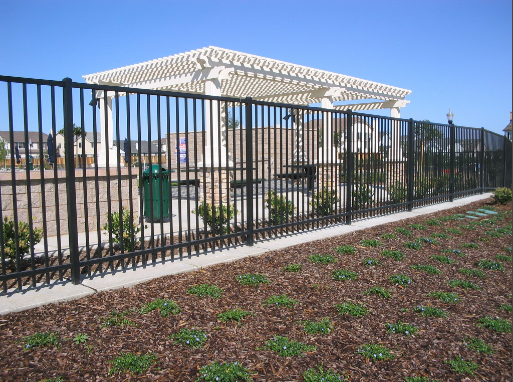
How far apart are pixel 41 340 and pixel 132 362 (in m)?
0.75

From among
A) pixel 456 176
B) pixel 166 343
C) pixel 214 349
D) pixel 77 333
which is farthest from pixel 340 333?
pixel 456 176

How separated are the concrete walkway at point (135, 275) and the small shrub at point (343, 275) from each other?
1283 millimetres

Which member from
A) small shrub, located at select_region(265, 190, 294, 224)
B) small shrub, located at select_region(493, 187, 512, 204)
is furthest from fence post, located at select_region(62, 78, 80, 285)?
small shrub, located at select_region(493, 187, 512, 204)

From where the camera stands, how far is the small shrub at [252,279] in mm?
4473

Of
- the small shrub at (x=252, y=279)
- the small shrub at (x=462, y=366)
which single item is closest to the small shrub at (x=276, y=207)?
the small shrub at (x=252, y=279)

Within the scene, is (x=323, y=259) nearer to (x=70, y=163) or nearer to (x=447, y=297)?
(x=447, y=297)

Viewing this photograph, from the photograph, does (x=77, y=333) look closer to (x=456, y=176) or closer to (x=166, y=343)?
(x=166, y=343)

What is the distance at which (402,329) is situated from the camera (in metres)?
3.43

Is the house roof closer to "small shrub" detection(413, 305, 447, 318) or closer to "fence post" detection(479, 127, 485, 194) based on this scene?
"fence post" detection(479, 127, 485, 194)

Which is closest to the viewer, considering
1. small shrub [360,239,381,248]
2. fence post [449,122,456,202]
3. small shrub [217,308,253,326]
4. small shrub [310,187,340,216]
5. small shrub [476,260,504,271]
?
small shrub [217,308,253,326]

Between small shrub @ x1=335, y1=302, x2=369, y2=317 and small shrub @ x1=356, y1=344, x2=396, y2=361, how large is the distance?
582mm

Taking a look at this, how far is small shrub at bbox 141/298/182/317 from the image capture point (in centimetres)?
364

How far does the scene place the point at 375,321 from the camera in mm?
3641

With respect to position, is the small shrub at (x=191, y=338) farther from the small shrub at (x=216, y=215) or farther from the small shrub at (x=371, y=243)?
the small shrub at (x=371, y=243)
